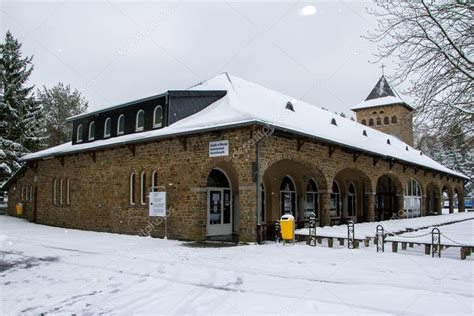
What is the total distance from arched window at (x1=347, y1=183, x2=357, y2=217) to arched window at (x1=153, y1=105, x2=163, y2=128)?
11878mm

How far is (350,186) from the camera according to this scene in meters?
22.8

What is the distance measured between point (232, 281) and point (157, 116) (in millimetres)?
9906

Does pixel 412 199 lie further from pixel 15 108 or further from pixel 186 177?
pixel 15 108

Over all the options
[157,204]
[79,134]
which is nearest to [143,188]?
[157,204]

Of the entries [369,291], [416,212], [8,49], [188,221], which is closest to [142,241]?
[188,221]

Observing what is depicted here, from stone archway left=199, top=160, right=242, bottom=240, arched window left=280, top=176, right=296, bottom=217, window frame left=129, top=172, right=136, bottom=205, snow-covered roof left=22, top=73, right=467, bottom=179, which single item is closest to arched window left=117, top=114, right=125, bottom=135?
snow-covered roof left=22, top=73, right=467, bottom=179

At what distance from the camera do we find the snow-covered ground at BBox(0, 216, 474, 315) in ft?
18.6

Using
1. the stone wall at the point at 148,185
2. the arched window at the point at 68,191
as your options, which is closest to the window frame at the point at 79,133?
the stone wall at the point at 148,185

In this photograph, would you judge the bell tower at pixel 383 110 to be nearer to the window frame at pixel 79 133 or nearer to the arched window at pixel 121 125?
the arched window at pixel 121 125

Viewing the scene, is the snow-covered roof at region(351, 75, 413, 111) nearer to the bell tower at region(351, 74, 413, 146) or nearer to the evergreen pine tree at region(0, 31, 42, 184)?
the bell tower at region(351, 74, 413, 146)

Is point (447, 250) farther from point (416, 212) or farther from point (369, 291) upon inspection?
point (416, 212)

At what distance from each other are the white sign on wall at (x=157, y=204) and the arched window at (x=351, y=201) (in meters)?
12.2

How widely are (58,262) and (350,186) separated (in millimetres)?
17179

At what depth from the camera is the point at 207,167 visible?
13055mm
